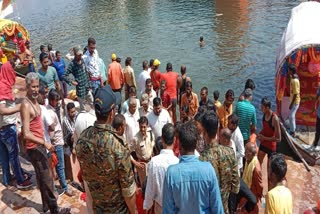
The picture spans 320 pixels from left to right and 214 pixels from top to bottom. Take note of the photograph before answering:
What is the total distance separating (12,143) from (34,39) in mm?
22120

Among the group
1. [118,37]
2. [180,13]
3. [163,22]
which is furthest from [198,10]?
[118,37]

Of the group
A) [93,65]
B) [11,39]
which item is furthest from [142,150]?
[11,39]

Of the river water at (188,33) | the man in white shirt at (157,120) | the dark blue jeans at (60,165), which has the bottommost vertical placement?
the river water at (188,33)

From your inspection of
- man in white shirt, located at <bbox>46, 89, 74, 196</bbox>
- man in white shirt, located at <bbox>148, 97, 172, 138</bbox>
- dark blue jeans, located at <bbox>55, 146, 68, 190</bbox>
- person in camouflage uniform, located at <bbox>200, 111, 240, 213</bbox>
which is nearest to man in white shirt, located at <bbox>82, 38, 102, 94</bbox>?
man in white shirt, located at <bbox>148, 97, 172, 138</bbox>

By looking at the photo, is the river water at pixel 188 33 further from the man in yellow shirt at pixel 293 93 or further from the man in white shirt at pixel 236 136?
the man in white shirt at pixel 236 136

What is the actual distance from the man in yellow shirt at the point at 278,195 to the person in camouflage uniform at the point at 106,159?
4.79 ft

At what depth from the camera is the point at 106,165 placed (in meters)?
3.46

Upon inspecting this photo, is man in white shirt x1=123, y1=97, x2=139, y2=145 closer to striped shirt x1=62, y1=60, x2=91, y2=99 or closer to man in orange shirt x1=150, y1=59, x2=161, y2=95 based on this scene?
striped shirt x1=62, y1=60, x2=91, y2=99

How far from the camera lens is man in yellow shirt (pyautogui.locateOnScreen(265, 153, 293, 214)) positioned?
3.74 m

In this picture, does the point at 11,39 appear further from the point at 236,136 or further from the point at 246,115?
the point at 236,136

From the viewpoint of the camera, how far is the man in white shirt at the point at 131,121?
21.7ft

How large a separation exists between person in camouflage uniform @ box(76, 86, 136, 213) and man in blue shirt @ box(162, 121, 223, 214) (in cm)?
42

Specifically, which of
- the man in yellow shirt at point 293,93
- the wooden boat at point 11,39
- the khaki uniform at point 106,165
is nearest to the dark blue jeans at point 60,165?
the khaki uniform at point 106,165

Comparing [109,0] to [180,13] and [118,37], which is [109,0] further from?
[118,37]
